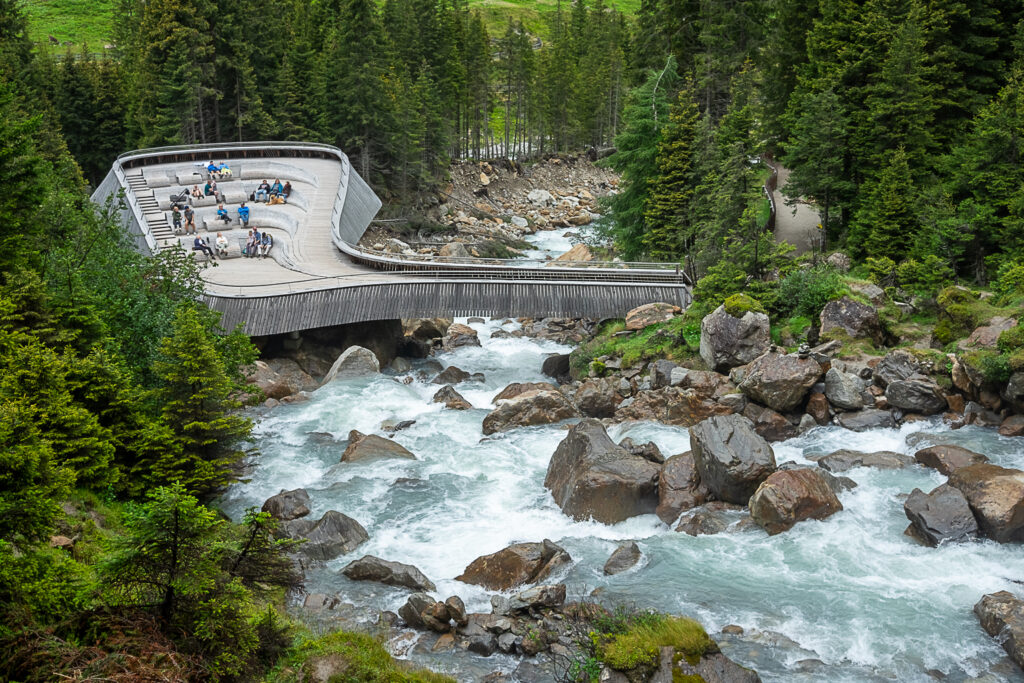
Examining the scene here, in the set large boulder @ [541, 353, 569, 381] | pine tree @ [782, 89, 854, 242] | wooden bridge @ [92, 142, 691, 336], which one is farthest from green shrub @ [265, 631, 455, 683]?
pine tree @ [782, 89, 854, 242]

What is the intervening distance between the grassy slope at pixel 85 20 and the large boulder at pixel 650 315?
9385 cm

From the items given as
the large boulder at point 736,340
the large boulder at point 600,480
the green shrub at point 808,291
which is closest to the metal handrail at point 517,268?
the green shrub at point 808,291

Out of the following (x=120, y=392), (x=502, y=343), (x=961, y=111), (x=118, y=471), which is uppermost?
(x=961, y=111)

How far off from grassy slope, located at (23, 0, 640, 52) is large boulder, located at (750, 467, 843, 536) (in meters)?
105

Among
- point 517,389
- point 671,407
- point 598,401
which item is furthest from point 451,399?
point 671,407

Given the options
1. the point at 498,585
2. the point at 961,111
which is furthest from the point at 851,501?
the point at 961,111

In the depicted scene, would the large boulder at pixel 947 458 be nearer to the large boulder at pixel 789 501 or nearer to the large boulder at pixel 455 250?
the large boulder at pixel 789 501

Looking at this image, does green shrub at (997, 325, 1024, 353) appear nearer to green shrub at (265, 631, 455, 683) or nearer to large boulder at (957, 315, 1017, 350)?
large boulder at (957, 315, 1017, 350)

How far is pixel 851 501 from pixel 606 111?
8197 cm

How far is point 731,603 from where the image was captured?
627 inches

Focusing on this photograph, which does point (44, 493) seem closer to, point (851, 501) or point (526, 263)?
point (851, 501)

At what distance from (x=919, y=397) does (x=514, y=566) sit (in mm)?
13845

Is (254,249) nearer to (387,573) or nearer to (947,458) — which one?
(387,573)

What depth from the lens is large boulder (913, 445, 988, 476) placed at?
1966 cm
